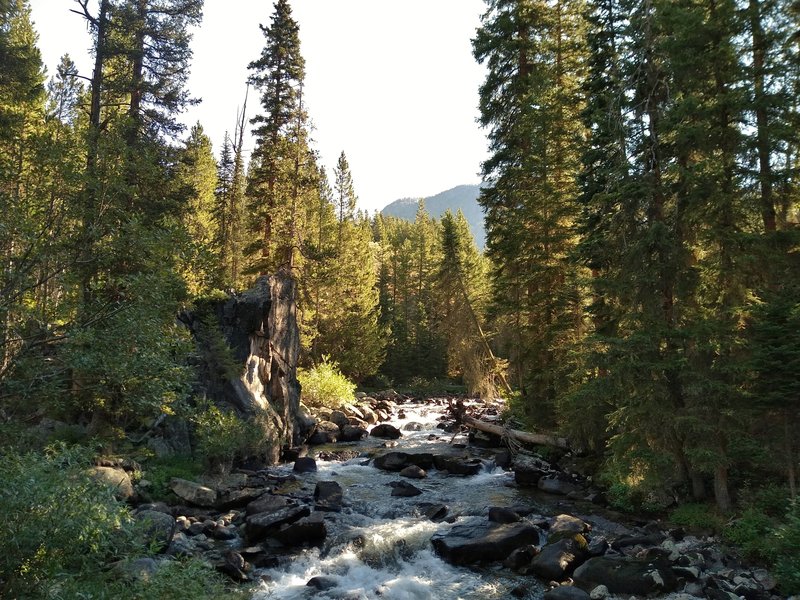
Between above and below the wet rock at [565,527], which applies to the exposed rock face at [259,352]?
above

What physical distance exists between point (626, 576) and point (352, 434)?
1756 centimetres

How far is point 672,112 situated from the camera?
37.6ft

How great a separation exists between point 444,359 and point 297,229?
2952 cm

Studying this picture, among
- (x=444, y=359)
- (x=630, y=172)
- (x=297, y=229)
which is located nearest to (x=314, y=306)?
(x=297, y=229)

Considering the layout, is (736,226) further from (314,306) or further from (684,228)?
(314,306)

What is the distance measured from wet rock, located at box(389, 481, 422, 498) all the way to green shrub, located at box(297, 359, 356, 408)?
14.2 metres

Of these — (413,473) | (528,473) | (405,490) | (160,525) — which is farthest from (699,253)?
(160,525)

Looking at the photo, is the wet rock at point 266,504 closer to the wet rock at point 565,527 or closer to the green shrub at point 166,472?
the green shrub at point 166,472

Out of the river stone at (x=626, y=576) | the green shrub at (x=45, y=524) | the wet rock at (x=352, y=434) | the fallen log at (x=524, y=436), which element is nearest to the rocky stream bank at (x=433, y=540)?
the river stone at (x=626, y=576)

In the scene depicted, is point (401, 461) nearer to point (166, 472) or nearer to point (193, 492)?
point (193, 492)

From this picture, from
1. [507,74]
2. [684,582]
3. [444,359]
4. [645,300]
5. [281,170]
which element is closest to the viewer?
[684,582]

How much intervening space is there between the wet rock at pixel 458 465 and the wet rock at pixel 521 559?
723 cm

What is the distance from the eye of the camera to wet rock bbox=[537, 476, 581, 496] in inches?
600

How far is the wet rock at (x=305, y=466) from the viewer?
18.3m
